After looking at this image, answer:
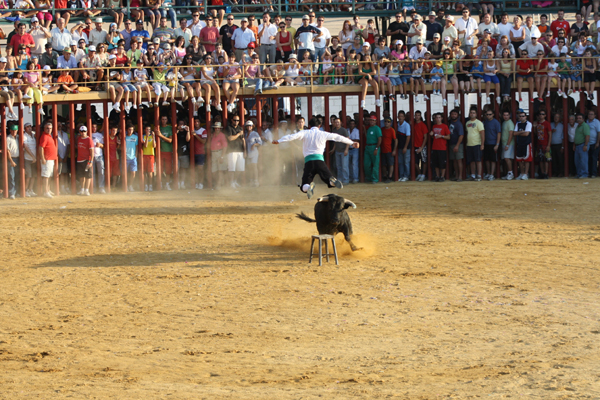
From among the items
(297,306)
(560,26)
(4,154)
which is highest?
(560,26)

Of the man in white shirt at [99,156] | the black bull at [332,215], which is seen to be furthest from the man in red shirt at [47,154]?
the black bull at [332,215]

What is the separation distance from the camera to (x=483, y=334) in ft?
27.3

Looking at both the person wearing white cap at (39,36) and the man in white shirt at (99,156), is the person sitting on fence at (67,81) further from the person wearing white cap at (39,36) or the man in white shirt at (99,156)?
the person wearing white cap at (39,36)

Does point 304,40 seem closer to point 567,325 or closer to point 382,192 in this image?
point 382,192

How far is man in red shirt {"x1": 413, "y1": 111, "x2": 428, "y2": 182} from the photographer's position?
2219cm

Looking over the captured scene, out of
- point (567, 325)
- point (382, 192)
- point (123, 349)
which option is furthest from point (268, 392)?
point (382, 192)

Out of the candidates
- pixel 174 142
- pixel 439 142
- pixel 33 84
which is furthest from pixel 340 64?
pixel 33 84

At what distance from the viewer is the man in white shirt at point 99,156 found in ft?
67.8

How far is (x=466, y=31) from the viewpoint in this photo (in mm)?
22266

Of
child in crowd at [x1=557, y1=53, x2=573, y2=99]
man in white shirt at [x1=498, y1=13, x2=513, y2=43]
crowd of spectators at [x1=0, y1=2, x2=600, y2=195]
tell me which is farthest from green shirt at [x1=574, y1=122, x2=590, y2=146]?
man in white shirt at [x1=498, y1=13, x2=513, y2=43]

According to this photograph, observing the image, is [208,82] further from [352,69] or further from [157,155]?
[352,69]

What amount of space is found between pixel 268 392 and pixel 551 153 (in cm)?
1756

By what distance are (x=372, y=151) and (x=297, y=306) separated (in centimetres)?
1270

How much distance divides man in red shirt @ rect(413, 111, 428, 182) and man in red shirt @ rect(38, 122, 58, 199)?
378 inches
